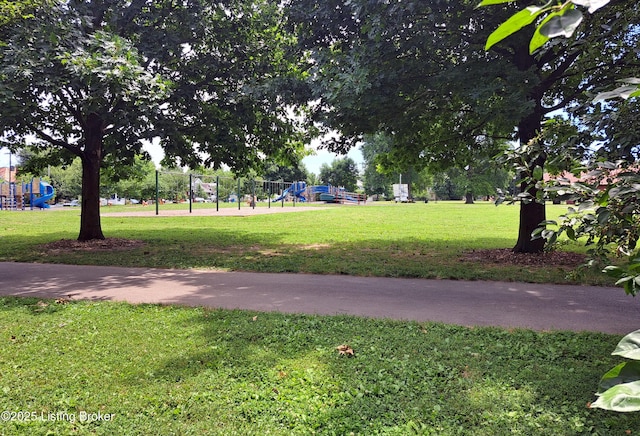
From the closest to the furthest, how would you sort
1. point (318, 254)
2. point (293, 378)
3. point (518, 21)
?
point (518, 21) < point (293, 378) < point (318, 254)

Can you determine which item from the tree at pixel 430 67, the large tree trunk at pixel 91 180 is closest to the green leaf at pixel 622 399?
the tree at pixel 430 67

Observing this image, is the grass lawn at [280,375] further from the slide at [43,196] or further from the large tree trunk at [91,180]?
the slide at [43,196]

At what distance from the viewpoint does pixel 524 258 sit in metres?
8.96

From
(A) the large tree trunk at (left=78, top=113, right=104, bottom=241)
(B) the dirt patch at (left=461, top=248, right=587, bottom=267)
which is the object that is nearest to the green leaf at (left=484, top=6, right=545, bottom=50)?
(B) the dirt patch at (left=461, top=248, right=587, bottom=267)

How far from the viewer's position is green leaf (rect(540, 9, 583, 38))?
0.86m

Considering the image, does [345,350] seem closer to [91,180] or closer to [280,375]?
[280,375]

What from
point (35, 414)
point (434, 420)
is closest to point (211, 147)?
point (35, 414)

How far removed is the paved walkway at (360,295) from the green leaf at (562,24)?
4.28 metres

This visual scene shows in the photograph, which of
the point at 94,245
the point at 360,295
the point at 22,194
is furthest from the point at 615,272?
the point at 22,194

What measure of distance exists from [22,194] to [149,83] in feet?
120

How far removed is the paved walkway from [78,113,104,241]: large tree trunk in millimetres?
4308

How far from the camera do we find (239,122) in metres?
11.0

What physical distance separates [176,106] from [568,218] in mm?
10705

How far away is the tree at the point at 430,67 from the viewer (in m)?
7.11
